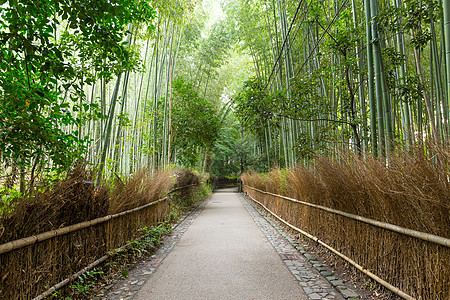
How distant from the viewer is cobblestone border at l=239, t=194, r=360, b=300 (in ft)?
7.54

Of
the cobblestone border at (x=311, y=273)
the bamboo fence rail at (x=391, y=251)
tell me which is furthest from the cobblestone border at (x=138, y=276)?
the bamboo fence rail at (x=391, y=251)

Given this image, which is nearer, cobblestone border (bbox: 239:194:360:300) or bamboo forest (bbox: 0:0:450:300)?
bamboo forest (bbox: 0:0:450:300)

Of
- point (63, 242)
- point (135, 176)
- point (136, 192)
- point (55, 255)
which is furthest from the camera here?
point (135, 176)

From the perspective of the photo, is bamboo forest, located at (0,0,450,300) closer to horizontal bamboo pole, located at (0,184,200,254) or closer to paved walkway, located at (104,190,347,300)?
horizontal bamboo pole, located at (0,184,200,254)

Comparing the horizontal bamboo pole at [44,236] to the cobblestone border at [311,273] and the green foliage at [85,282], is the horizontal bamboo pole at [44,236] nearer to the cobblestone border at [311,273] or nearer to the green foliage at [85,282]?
the green foliage at [85,282]

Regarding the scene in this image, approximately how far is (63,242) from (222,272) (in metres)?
1.57

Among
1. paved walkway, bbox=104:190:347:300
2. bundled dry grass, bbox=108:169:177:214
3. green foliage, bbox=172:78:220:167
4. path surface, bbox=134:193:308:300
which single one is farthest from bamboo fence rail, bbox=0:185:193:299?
green foliage, bbox=172:78:220:167

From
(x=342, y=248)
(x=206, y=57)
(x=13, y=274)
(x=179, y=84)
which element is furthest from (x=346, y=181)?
(x=206, y=57)

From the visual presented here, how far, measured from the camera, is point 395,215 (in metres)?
2.06

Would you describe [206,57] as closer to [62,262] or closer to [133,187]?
[133,187]

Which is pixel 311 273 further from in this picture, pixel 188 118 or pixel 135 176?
pixel 188 118

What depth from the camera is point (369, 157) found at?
95.2 inches

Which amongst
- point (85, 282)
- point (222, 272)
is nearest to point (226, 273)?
point (222, 272)

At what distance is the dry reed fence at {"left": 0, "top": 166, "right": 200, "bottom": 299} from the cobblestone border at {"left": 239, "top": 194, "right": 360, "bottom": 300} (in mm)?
1899
